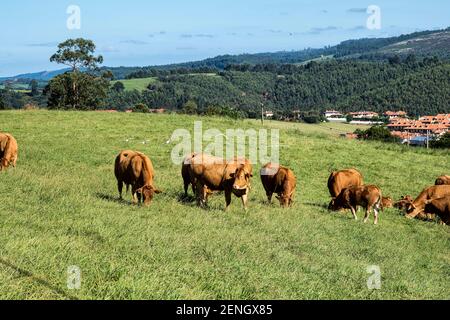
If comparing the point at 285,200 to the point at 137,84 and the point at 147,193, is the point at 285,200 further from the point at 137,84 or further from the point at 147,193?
the point at 137,84

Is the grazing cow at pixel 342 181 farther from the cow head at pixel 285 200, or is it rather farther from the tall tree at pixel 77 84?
the tall tree at pixel 77 84

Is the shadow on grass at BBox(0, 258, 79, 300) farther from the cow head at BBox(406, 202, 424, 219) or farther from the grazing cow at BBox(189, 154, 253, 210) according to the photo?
the cow head at BBox(406, 202, 424, 219)

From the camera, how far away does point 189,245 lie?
9.52 metres

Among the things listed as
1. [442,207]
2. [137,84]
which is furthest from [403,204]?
[137,84]

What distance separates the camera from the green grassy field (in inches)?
271

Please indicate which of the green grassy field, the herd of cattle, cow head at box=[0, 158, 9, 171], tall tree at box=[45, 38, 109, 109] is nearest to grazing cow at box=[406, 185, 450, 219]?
the herd of cattle

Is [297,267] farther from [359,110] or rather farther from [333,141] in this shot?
[359,110]

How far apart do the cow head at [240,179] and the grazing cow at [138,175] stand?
2260 millimetres

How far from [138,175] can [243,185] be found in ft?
10.4

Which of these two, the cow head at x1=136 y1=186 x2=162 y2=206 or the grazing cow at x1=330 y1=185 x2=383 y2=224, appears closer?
the cow head at x1=136 y1=186 x2=162 y2=206

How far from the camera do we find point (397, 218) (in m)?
17.6

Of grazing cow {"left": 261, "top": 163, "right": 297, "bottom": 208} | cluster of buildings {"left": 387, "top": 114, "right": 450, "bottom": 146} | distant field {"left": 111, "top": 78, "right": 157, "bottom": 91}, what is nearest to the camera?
grazing cow {"left": 261, "top": 163, "right": 297, "bottom": 208}

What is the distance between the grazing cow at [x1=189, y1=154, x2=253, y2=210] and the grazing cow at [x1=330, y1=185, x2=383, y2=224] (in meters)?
3.62

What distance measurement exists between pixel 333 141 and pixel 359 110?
6502 inches
